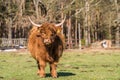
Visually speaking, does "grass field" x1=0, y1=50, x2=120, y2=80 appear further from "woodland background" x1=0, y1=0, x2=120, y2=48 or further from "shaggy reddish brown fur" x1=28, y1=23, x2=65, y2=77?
"woodland background" x1=0, y1=0, x2=120, y2=48

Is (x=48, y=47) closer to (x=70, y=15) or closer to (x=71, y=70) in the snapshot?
(x=71, y=70)

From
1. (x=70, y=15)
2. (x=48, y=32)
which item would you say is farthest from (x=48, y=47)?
(x=70, y=15)

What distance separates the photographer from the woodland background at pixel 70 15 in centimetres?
5450

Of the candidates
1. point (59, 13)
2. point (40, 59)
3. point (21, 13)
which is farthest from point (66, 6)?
point (40, 59)

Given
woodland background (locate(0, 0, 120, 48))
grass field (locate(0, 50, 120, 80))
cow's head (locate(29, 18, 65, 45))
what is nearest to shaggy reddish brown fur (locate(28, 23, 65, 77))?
cow's head (locate(29, 18, 65, 45))

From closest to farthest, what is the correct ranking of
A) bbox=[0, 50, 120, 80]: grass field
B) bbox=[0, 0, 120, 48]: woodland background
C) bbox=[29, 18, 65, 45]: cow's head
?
bbox=[29, 18, 65, 45]: cow's head, bbox=[0, 50, 120, 80]: grass field, bbox=[0, 0, 120, 48]: woodland background

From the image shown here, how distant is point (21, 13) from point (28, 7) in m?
2.60

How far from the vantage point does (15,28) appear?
5981cm

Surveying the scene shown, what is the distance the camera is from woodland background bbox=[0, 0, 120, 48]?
54500 mm

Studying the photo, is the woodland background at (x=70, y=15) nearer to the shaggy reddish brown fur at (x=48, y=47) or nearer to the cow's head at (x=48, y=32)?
the shaggy reddish brown fur at (x=48, y=47)

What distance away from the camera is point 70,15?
2267 inches

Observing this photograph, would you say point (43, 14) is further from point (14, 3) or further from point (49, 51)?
point (49, 51)

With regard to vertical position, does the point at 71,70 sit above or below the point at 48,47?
below

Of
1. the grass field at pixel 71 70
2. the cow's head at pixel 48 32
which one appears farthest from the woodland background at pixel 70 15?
the cow's head at pixel 48 32
